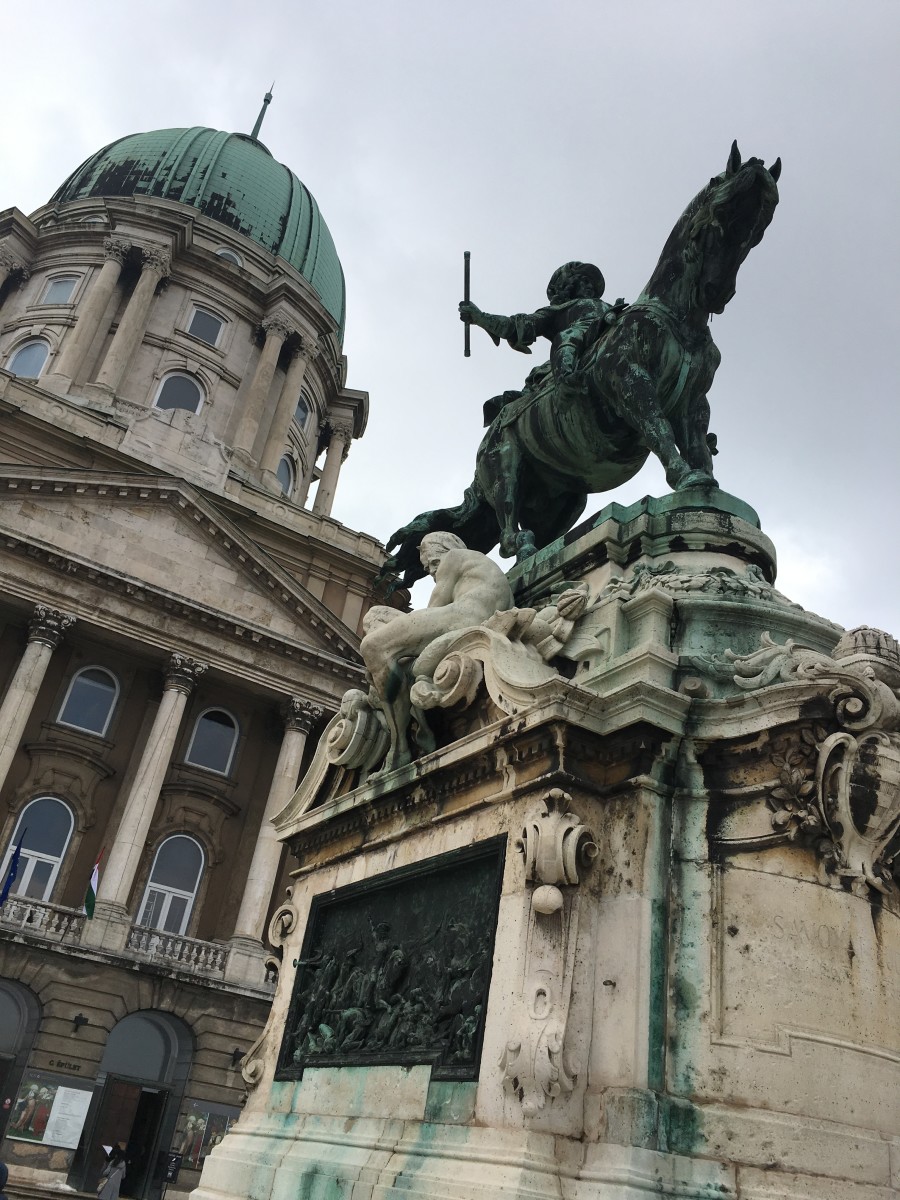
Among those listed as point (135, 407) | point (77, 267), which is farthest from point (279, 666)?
point (77, 267)

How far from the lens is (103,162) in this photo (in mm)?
51719

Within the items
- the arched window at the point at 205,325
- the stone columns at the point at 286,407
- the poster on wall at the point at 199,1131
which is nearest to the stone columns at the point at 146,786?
the poster on wall at the point at 199,1131

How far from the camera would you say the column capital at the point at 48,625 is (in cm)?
2653

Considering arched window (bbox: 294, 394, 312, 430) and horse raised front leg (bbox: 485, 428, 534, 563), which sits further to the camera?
arched window (bbox: 294, 394, 312, 430)

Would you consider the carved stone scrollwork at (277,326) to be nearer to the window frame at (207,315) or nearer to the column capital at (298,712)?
the window frame at (207,315)

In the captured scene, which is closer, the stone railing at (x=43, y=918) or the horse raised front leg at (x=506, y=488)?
the horse raised front leg at (x=506, y=488)

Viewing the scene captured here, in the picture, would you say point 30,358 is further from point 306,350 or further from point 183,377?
point 306,350

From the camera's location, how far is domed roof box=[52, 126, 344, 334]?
1951 inches

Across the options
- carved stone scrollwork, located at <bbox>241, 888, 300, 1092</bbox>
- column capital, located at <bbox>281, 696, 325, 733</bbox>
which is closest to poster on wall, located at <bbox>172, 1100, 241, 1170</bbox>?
column capital, located at <bbox>281, 696, 325, 733</bbox>

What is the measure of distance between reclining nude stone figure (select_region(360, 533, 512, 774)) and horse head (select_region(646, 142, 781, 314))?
1989 millimetres

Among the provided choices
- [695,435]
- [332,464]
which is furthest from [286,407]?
[695,435]

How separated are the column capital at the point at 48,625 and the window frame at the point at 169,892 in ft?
21.1

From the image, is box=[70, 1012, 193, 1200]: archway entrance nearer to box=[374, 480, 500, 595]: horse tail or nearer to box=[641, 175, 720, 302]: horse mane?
box=[374, 480, 500, 595]: horse tail

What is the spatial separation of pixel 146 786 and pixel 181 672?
3202 millimetres
